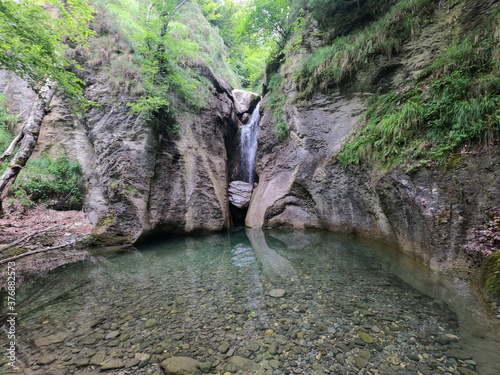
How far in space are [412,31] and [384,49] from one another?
781 mm

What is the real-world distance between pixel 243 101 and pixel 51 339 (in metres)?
15.7

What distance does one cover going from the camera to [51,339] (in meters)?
2.63

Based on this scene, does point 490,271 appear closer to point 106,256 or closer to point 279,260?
point 279,260

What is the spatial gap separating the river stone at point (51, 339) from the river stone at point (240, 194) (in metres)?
8.72

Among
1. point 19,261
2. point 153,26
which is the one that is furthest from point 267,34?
point 19,261

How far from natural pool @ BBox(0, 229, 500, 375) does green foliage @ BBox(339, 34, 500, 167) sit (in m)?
2.42

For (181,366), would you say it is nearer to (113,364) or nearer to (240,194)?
(113,364)

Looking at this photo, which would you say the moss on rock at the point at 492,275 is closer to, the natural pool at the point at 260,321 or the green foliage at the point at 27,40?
the natural pool at the point at 260,321

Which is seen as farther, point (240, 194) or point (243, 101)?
point (243, 101)

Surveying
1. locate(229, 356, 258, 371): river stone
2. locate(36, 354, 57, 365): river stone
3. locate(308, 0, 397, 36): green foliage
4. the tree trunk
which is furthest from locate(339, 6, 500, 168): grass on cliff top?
the tree trunk

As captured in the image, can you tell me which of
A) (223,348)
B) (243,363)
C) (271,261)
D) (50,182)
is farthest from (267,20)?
(243,363)

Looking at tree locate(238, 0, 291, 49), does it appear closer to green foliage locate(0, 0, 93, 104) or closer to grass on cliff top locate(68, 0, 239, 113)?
grass on cliff top locate(68, 0, 239, 113)

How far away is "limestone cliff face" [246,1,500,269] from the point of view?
368 centimetres

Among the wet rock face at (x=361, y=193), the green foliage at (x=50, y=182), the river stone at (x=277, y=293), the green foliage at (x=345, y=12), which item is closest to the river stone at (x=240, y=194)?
the wet rock face at (x=361, y=193)
